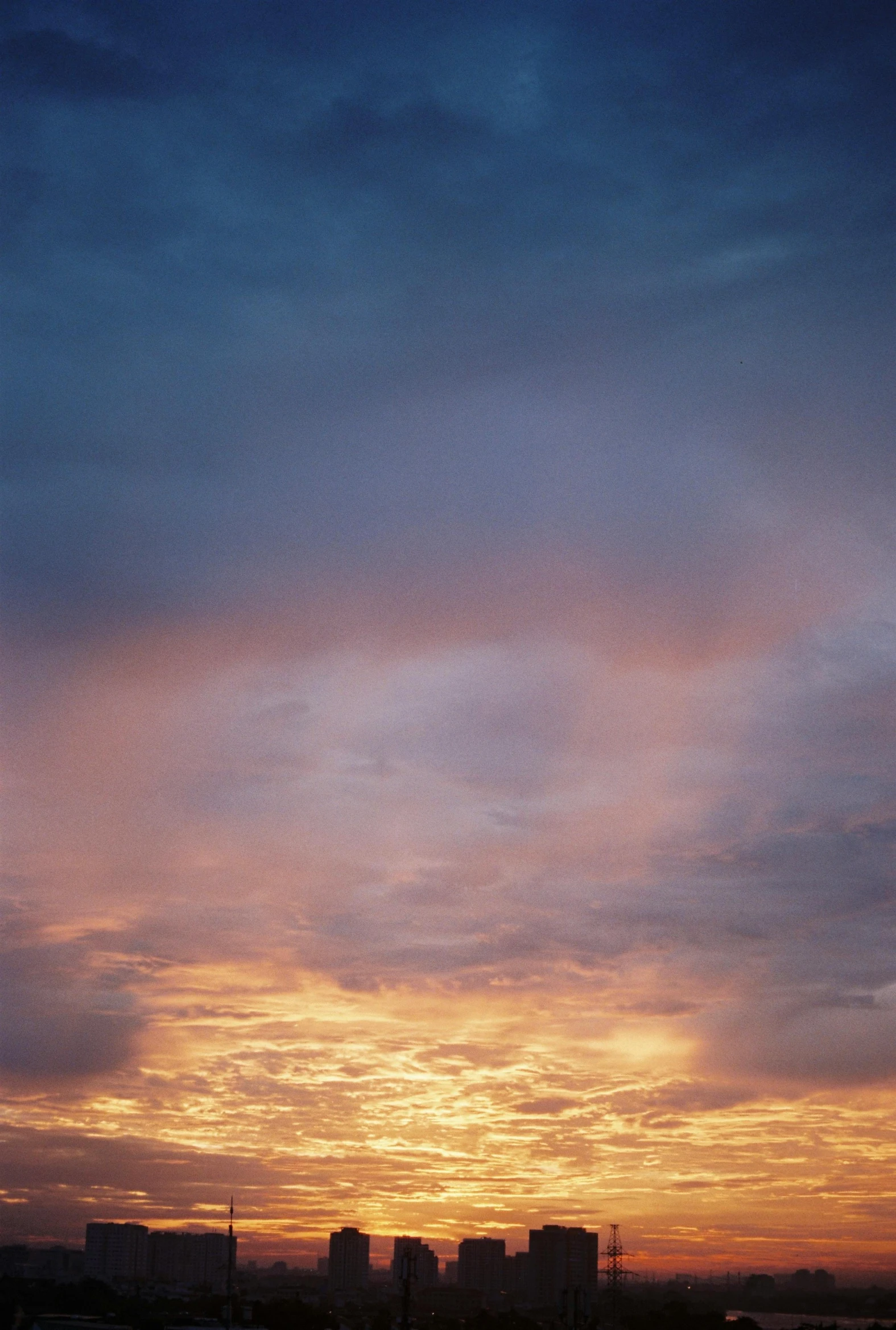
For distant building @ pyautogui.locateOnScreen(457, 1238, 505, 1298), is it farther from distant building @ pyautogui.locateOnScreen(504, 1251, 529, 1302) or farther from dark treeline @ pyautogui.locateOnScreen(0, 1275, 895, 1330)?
dark treeline @ pyautogui.locateOnScreen(0, 1275, 895, 1330)

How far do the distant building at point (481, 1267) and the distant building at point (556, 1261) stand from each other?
19891mm

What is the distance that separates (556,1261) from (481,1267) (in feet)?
111

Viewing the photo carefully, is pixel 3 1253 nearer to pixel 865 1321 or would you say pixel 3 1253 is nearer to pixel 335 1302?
pixel 335 1302

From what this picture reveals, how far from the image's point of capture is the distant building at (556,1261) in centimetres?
15538

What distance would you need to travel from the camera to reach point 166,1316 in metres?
91.8

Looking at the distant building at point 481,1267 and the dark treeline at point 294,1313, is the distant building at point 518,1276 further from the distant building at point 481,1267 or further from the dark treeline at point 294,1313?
the dark treeline at point 294,1313

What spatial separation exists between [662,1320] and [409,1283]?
49.4 metres

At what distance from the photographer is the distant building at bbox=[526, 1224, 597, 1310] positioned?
6117 inches

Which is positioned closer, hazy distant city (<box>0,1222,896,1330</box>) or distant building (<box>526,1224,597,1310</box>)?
hazy distant city (<box>0,1222,896,1330</box>)

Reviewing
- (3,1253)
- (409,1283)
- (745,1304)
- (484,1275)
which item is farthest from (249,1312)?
(484,1275)

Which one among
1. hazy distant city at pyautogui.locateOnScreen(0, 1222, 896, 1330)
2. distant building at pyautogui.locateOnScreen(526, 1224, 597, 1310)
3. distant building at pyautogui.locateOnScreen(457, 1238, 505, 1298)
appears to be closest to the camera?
hazy distant city at pyautogui.locateOnScreen(0, 1222, 896, 1330)

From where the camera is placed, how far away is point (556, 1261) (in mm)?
165875

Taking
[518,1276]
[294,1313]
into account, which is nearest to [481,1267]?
[518,1276]

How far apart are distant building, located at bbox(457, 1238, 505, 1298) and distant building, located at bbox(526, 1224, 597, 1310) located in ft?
65.3
